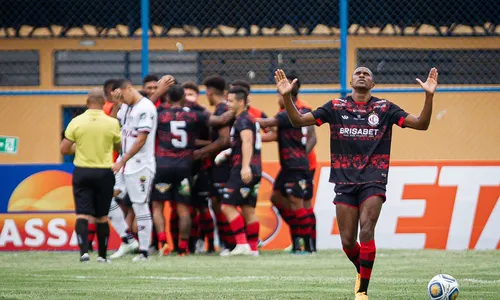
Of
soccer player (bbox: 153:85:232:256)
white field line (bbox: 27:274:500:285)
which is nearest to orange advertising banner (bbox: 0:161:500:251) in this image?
soccer player (bbox: 153:85:232:256)

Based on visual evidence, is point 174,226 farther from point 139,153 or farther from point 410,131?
point 410,131

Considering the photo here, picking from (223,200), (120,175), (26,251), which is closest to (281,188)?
(223,200)

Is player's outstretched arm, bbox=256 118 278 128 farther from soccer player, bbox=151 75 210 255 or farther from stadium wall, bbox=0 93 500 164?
stadium wall, bbox=0 93 500 164

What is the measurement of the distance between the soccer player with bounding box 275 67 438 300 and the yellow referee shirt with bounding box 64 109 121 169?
345 cm

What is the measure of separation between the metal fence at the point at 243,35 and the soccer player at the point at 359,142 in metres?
8.01

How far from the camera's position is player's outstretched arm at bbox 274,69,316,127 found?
8.01 m

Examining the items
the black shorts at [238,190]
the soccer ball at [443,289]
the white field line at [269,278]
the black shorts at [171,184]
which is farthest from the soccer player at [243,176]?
the soccer ball at [443,289]

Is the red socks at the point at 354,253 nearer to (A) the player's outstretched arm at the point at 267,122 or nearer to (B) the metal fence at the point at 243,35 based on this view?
(A) the player's outstretched arm at the point at 267,122

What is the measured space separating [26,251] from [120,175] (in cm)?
161

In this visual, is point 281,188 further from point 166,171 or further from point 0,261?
point 0,261

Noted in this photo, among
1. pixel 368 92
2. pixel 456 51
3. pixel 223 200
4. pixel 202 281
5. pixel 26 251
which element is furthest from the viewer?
pixel 456 51

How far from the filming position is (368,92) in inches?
323

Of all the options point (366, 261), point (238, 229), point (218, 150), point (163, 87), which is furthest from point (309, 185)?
point (366, 261)

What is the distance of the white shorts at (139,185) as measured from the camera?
11805 mm
